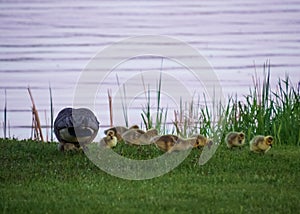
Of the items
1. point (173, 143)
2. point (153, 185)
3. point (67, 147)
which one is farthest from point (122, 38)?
point (153, 185)

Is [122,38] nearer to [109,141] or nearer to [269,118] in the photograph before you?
[269,118]

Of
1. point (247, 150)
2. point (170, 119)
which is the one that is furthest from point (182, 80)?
point (247, 150)

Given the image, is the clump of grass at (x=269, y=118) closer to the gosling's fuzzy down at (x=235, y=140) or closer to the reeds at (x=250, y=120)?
the reeds at (x=250, y=120)

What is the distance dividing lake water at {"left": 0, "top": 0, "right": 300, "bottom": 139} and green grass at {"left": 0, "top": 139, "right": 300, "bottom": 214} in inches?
124

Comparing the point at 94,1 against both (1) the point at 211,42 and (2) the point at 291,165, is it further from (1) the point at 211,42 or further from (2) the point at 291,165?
(2) the point at 291,165

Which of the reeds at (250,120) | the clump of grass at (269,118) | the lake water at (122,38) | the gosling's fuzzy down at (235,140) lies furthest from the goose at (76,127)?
the lake water at (122,38)

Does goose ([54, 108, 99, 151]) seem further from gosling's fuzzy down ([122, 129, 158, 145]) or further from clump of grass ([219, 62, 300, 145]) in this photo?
clump of grass ([219, 62, 300, 145])

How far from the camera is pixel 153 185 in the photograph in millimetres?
6891

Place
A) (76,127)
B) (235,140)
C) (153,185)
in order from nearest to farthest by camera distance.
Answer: (153,185) → (76,127) → (235,140)

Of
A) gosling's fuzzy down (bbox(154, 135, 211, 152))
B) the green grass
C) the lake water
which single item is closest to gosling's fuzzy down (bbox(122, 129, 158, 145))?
the green grass

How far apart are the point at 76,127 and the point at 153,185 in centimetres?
109

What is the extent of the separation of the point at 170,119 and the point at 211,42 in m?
5.51

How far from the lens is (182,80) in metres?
13.1

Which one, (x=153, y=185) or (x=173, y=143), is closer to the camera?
(x=153, y=185)
